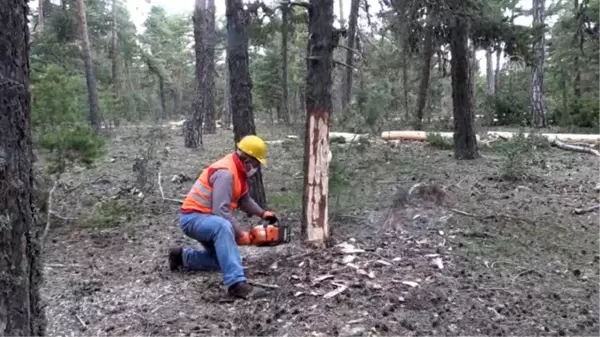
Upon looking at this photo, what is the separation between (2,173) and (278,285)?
2.86 metres

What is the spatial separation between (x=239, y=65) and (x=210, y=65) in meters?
7.88

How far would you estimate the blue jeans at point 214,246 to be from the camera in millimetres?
4720

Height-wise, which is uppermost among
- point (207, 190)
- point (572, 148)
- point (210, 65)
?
point (210, 65)

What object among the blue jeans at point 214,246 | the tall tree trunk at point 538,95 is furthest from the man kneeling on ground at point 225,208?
the tall tree trunk at point 538,95

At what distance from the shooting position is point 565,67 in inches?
1102

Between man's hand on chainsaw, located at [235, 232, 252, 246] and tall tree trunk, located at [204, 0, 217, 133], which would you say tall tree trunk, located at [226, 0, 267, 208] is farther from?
tall tree trunk, located at [204, 0, 217, 133]

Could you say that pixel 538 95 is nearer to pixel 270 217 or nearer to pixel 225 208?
pixel 270 217

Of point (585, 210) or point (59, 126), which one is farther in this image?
point (59, 126)

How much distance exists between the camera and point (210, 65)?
1461 centimetres

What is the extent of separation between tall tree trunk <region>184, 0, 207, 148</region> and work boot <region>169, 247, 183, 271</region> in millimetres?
8346

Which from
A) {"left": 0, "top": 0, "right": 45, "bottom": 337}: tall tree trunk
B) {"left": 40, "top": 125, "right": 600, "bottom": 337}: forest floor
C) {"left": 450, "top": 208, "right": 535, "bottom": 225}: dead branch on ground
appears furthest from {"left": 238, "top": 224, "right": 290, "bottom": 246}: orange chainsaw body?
{"left": 0, "top": 0, "right": 45, "bottom": 337}: tall tree trunk

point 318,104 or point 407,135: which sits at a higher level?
point 318,104

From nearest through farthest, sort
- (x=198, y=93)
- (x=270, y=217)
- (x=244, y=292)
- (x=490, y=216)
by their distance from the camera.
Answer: (x=244, y=292) < (x=270, y=217) < (x=490, y=216) < (x=198, y=93)

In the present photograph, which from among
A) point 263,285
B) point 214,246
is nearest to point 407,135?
point 214,246
